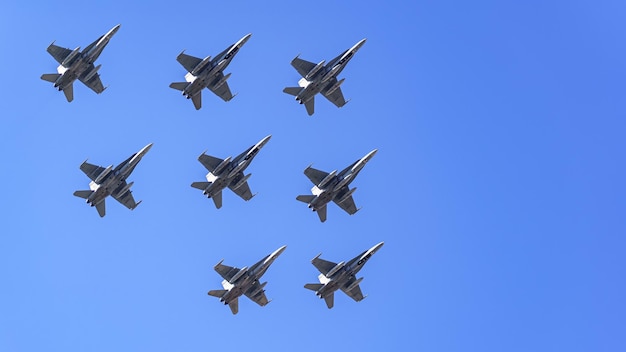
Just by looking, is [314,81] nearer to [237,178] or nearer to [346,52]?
[346,52]

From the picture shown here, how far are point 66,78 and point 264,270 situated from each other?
81.7 feet

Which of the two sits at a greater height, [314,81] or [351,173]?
[314,81]

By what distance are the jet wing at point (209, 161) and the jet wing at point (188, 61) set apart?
803 centimetres

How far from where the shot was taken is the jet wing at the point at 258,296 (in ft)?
342

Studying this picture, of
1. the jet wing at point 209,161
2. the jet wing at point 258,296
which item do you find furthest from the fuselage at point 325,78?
the jet wing at point 258,296

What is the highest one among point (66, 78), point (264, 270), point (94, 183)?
point (66, 78)

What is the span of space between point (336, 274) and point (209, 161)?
15.5 meters

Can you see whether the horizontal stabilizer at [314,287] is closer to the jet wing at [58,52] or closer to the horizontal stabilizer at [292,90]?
the horizontal stabilizer at [292,90]

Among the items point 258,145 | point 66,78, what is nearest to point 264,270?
point 258,145

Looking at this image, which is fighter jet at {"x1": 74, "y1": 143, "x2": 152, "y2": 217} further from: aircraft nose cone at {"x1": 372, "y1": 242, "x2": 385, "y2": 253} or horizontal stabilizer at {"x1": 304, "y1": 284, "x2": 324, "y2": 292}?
aircraft nose cone at {"x1": 372, "y1": 242, "x2": 385, "y2": 253}

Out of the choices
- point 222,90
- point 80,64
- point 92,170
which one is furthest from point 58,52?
point 222,90

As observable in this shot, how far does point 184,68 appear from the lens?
10362 centimetres

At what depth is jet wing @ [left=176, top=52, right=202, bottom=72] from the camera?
4040 inches

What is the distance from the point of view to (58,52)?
335 feet
